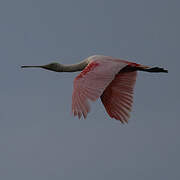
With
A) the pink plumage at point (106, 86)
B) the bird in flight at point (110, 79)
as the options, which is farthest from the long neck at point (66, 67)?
the pink plumage at point (106, 86)

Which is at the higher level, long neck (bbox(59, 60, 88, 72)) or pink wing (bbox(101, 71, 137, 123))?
long neck (bbox(59, 60, 88, 72))

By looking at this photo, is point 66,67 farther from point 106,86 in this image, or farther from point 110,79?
point 106,86

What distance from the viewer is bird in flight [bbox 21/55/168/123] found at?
46.8ft

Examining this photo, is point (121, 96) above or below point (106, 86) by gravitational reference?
below

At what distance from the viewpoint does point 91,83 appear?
560 inches

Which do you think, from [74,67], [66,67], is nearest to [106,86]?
[74,67]

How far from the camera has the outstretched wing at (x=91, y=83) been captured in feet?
44.3

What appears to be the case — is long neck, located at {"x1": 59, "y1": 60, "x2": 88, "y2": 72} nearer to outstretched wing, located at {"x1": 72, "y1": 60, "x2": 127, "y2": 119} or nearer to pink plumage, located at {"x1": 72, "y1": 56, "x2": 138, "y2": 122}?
pink plumage, located at {"x1": 72, "y1": 56, "x2": 138, "y2": 122}

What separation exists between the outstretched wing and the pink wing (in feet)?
2.73

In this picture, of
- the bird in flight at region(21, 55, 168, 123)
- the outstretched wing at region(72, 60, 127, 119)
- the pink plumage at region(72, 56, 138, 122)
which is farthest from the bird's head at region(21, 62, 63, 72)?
the outstretched wing at region(72, 60, 127, 119)

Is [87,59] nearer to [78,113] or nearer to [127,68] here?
[127,68]

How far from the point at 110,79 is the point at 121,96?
222 cm

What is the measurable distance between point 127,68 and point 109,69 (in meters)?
1.38

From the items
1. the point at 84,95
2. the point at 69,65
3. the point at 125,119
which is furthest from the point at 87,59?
the point at 84,95
